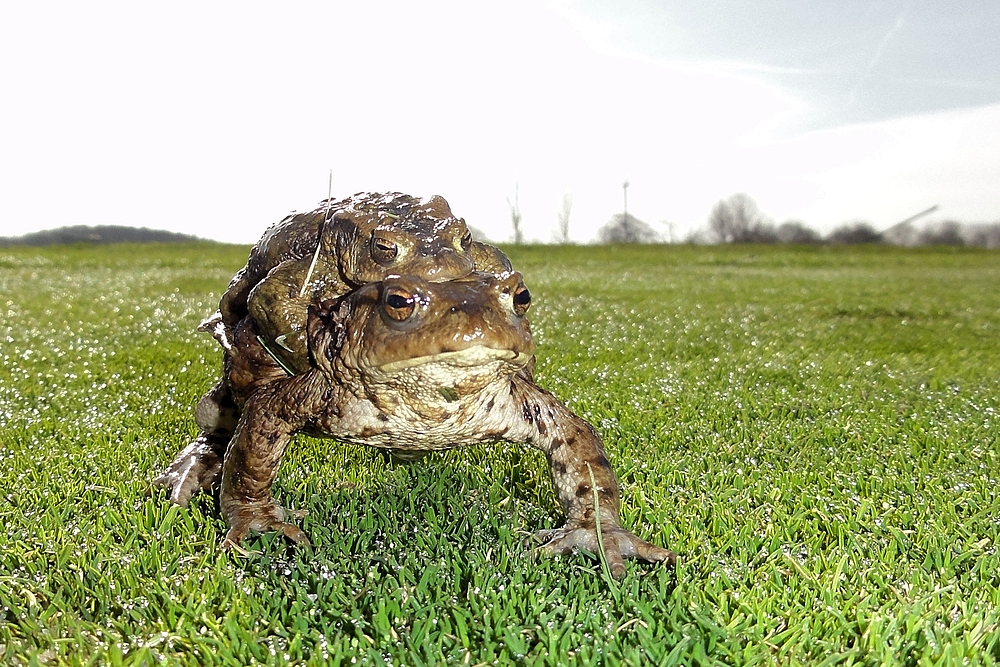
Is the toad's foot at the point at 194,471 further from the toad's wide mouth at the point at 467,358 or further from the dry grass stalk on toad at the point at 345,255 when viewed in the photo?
the toad's wide mouth at the point at 467,358

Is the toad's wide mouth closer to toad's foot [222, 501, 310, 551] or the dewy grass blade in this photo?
the dewy grass blade

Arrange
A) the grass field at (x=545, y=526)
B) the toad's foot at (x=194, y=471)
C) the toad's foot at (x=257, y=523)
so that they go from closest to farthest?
1. the grass field at (x=545, y=526)
2. the toad's foot at (x=257, y=523)
3. the toad's foot at (x=194, y=471)

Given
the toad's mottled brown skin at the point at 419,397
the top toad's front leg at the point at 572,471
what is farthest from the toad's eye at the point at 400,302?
→ the top toad's front leg at the point at 572,471

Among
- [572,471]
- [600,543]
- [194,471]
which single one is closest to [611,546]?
[600,543]

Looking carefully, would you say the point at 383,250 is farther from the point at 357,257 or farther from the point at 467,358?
the point at 467,358

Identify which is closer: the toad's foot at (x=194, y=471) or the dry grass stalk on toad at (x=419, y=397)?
the dry grass stalk on toad at (x=419, y=397)
